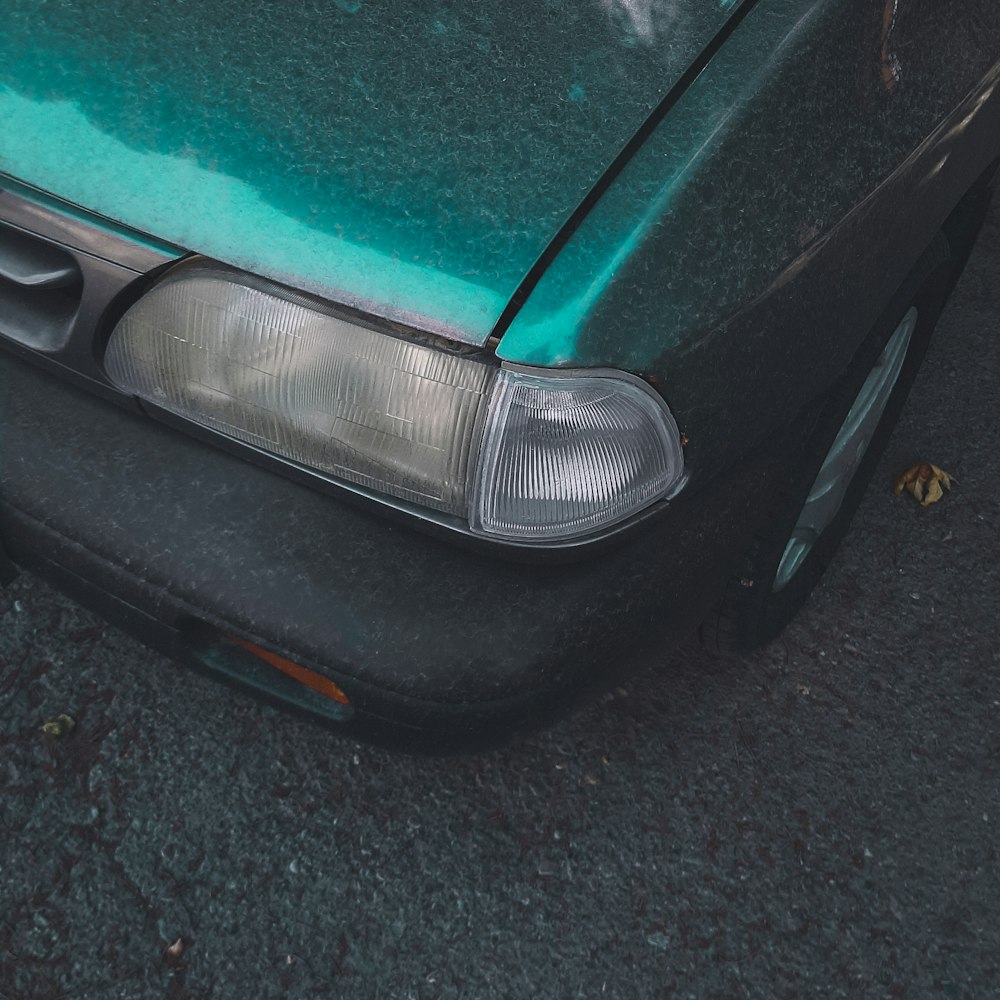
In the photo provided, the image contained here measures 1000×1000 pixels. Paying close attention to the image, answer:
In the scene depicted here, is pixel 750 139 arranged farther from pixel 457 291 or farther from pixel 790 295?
pixel 457 291

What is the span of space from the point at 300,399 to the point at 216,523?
0.69 feet

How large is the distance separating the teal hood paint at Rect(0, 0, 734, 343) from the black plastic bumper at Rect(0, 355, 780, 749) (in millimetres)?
307

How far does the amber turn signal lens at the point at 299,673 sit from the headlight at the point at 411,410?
0.26 metres

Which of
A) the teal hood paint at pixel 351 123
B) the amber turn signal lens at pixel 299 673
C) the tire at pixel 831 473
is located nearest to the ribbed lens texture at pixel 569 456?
the teal hood paint at pixel 351 123

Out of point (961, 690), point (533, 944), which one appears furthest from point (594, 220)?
point (961, 690)

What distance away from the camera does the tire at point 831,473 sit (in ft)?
5.50

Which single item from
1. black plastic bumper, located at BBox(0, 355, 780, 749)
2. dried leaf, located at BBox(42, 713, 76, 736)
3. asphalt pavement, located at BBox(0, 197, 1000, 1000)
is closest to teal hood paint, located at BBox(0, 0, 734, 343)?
black plastic bumper, located at BBox(0, 355, 780, 749)

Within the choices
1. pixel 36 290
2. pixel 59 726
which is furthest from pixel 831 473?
pixel 59 726

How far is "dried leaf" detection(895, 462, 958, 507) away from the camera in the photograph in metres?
2.53

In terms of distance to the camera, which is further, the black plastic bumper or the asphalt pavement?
the asphalt pavement

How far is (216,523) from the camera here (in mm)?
1362

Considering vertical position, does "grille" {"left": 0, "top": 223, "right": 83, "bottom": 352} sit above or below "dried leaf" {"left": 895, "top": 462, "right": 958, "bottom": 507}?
below

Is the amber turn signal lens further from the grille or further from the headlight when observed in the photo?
the grille

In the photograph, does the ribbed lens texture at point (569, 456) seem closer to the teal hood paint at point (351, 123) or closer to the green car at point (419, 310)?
the green car at point (419, 310)
